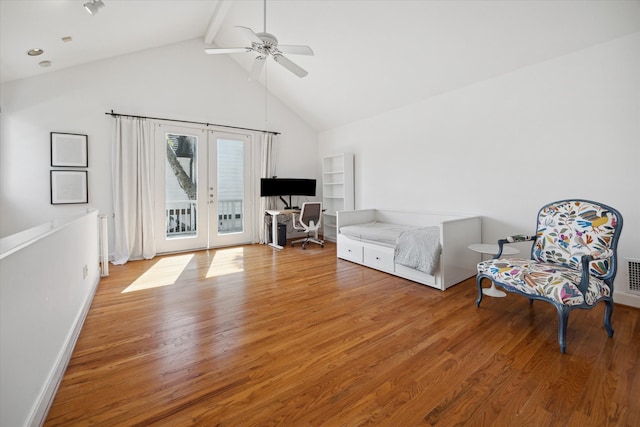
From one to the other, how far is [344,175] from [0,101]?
511 cm

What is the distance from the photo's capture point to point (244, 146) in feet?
17.9

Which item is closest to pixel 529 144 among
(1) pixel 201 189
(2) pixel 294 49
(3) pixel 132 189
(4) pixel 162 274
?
(2) pixel 294 49

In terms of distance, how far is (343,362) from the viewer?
5.69 ft

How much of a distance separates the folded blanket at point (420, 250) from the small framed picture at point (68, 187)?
4618mm

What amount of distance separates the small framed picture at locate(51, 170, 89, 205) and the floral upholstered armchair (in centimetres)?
532

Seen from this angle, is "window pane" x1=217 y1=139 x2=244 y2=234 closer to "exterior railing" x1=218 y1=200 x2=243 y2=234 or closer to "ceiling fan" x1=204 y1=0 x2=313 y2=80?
"exterior railing" x1=218 y1=200 x2=243 y2=234

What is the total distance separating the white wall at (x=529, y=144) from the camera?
2.52 m

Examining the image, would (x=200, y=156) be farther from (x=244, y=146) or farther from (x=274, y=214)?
(x=274, y=214)

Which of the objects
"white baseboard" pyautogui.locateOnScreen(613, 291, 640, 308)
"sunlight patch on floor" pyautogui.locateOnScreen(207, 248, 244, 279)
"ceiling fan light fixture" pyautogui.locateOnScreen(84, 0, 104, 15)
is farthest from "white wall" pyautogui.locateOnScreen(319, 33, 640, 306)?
"ceiling fan light fixture" pyautogui.locateOnScreen(84, 0, 104, 15)

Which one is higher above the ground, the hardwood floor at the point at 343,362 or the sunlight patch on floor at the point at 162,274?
the sunlight patch on floor at the point at 162,274

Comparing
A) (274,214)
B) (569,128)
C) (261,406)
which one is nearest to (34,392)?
(261,406)

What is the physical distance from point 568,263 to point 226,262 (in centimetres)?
404

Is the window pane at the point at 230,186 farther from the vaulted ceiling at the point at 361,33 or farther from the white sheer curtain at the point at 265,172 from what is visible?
the vaulted ceiling at the point at 361,33

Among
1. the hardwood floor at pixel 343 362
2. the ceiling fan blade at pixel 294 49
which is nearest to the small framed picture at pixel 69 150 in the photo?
the hardwood floor at pixel 343 362
